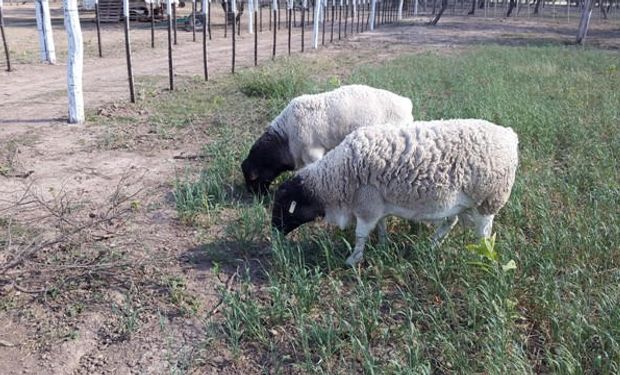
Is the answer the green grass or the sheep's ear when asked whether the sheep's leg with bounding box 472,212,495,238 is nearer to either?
the green grass

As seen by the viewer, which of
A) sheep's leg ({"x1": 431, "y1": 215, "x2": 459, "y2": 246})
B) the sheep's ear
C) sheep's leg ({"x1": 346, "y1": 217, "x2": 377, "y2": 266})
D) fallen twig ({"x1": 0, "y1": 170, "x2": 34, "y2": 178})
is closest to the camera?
sheep's leg ({"x1": 346, "y1": 217, "x2": 377, "y2": 266})

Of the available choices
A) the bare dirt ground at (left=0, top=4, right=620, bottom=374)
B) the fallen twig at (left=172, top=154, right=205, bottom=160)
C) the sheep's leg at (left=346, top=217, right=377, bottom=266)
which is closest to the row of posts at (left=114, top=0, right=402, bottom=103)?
the bare dirt ground at (left=0, top=4, right=620, bottom=374)

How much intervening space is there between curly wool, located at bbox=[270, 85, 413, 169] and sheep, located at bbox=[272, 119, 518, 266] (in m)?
1.43

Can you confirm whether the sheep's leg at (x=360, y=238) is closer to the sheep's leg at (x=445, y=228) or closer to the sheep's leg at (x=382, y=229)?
the sheep's leg at (x=382, y=229)

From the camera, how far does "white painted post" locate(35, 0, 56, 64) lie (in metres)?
13.7

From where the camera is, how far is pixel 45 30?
14133mm

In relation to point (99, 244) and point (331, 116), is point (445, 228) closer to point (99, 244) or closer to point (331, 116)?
point (331, 116)

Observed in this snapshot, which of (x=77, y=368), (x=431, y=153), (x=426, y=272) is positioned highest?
(x=431, y=153)

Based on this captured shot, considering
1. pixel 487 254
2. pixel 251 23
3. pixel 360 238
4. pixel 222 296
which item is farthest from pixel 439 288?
pixel 251 23

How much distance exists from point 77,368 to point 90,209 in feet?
7.82

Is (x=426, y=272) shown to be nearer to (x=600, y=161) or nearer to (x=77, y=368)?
(x=77, y=368)

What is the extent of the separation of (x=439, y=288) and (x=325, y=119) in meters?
2.74

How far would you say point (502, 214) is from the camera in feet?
16.4

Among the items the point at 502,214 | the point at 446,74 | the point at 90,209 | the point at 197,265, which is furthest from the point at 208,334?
the point at 446,74
